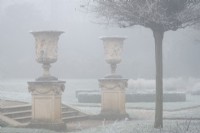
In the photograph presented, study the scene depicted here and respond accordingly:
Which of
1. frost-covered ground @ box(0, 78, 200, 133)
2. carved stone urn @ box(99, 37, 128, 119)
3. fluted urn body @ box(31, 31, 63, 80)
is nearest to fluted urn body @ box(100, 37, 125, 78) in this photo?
carved stone urn @ box(99, 37, 128, 119)

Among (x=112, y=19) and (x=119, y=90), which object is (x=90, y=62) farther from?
(x=112, y=19)

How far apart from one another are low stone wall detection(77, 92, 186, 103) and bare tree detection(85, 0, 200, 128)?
459 inches

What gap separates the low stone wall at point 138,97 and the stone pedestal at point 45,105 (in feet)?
30.7

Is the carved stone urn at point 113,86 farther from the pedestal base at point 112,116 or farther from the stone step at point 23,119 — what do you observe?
the stone step at point 23,119

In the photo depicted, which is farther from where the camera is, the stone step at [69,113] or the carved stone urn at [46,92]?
the stone step at [69,113]

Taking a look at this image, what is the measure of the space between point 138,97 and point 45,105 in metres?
10.4

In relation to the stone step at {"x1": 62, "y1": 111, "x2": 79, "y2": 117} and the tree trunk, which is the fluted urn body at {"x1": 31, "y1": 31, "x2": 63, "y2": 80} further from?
the tree trunk

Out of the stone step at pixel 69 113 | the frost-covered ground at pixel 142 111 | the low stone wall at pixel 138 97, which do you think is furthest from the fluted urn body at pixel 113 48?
the low stone wall at pixel 138 97

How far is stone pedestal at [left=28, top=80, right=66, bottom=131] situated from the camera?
11859mm

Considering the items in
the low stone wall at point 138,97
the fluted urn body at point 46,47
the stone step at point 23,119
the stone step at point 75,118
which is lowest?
the stone step at point 75,118

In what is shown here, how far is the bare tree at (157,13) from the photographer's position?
360 inches

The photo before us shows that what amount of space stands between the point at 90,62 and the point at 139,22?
32491 millimetres

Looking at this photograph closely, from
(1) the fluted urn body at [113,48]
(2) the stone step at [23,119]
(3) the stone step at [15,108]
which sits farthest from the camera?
(1) the fluted urn body at [113,48]

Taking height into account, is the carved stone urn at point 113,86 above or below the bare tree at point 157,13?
below
